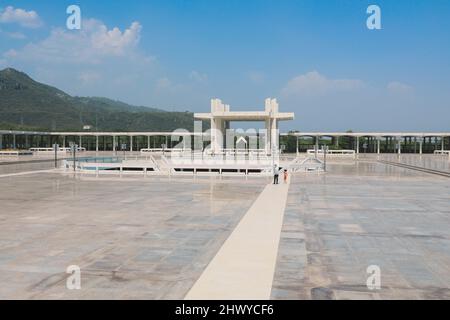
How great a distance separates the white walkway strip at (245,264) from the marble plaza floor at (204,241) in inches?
3.8

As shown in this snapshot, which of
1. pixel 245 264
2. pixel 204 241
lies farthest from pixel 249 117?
pixel 245 264

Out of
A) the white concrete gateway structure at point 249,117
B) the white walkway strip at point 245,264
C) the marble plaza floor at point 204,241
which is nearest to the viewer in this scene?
the white walkway strip at point 245,264

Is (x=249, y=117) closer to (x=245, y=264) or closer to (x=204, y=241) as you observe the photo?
(x=204, y=241)

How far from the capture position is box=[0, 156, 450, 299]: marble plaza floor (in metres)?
7.32

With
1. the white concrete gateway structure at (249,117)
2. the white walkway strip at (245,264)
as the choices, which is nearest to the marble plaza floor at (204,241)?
the white walkway strip at (245,264)

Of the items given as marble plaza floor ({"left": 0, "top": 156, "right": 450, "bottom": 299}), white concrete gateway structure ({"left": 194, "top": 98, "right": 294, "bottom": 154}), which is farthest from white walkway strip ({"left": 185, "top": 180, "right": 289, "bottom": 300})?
white concrete gateway structure ({"left": 194, "top": 98, "right": 294, "bottom": 154})

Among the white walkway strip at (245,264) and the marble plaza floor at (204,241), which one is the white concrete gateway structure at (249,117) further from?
the white walkway strip at (245,264)

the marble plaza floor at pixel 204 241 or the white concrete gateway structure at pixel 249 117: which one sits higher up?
the white concrete gateway structure at pixel 249 117

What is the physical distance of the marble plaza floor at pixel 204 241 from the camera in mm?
7316

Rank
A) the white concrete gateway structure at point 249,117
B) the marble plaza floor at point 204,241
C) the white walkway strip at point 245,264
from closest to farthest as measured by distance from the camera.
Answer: the white walkway strip at point 245,264 < the marble plaza floor at point 204,241 < the white concrete gateway structure at point 249,117

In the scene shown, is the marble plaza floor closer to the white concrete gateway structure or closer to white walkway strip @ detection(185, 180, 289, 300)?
white walkway strip @ detection(185, 180, 289, 300)

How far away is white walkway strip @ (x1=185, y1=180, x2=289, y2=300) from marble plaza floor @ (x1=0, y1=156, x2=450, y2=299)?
0.32 ft

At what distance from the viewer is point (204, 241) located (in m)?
10.7

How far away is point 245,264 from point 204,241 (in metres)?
2.28
